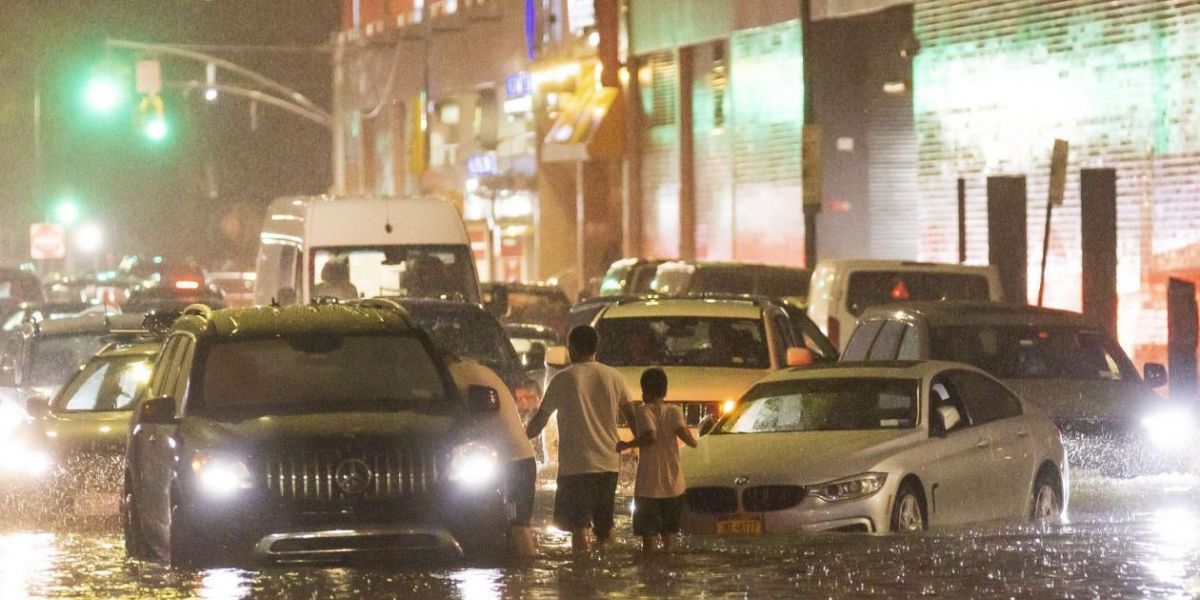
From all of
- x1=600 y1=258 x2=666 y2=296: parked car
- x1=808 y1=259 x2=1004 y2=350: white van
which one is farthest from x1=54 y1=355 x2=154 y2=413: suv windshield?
x1=600 y1=258 x2=666 y2=296: parked car

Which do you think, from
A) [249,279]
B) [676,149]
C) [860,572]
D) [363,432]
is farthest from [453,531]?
[249,279]

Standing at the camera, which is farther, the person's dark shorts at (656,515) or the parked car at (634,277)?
the parked car at (634,277)

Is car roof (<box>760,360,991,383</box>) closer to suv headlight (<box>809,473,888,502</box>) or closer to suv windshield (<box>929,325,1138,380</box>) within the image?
suv headlight (<box>809,473,888,502</box>)

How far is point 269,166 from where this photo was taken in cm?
9325

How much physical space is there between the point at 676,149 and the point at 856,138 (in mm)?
6519

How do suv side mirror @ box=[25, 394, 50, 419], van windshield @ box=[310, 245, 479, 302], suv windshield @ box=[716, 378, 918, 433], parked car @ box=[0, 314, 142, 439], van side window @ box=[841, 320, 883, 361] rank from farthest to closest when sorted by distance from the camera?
van windshield @ box=[310, 245, 479, 302]
parked car @ box=[0, 314, 142, 439]
van side window @ box=[841, 320, 883, 361]
suv side mirror @ box=[25, 394, 50, 419]
suv windshield @ box=[716, 378, 918, 433]

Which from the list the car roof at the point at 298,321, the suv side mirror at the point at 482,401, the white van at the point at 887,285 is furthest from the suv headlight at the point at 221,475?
the white van at the point at 887,285

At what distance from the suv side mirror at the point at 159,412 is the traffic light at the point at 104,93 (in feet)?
104

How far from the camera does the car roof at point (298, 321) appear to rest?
45.6 ft

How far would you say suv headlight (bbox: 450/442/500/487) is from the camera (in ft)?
42.7

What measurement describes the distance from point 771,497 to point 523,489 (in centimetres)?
167

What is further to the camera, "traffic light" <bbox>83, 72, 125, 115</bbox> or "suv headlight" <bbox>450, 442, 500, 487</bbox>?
"traffic light" <bbox>83, 72, 125, 115</bbox>

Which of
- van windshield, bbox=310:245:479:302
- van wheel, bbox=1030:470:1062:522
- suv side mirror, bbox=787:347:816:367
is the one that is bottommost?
van wheel, bbox=1030:470:1062:522

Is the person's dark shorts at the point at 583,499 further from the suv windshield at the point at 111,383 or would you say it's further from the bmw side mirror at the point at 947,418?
the suv windshield at the point at 111,383
